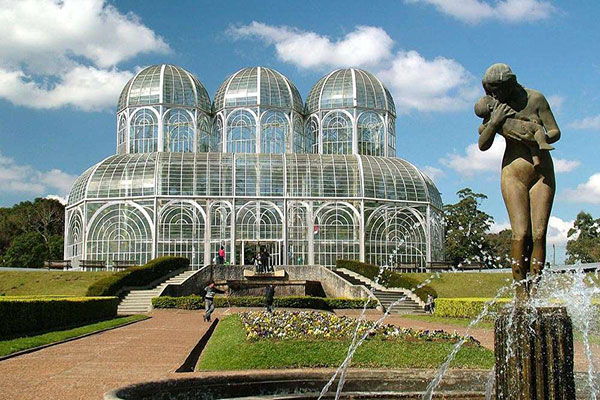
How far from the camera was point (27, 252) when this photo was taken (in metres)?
56.9

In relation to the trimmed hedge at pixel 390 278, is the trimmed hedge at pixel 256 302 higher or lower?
lower

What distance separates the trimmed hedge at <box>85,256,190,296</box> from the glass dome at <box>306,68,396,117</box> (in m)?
18.1

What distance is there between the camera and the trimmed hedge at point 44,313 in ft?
59.7

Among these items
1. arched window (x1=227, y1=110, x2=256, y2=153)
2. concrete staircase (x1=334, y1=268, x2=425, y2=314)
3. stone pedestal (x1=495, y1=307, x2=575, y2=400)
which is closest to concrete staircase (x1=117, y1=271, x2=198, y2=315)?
concrete staircase (x1=334, y1=268, x2=425, y2=314)

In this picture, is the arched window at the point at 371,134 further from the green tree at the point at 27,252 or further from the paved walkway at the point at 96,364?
the paved walkway at the point at 96,364

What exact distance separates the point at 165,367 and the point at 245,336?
365 cm

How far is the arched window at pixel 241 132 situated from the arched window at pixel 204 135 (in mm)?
2071

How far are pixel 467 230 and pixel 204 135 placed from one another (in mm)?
27029

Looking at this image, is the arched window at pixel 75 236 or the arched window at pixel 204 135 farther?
the arched window at pixel 204 135

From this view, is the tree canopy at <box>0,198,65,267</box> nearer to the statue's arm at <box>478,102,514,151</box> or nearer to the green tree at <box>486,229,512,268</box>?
the green tree at <box>486,229,512,268</box>

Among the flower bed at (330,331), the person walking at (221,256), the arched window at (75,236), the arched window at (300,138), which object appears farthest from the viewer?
the arched window at (300,138)

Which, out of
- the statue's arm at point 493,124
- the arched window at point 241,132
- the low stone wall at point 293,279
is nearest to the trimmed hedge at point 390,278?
the low stone wall at point 293,279

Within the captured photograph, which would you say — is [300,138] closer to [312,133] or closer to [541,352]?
[312,133]

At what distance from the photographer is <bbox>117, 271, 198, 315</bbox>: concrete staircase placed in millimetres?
28406
